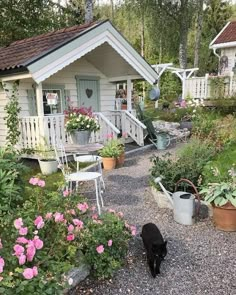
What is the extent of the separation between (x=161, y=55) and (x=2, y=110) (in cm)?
2131

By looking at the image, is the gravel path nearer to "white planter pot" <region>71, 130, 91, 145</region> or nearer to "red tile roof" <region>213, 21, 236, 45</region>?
"white planter pot" <region>71, 130, 91, 145</region>

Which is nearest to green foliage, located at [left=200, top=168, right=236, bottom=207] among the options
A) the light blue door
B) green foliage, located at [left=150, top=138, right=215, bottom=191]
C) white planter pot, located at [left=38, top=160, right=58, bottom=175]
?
green foliage, located at [left=150, top=138, right=215, bottom=191]

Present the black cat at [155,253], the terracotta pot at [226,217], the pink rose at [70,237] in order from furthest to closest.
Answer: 1. the terracotta pot at [226,217]
2. the black cat at [155,253]
3. the pink rose at [70,237]

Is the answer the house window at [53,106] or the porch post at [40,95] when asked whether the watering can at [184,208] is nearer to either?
the porch post at [40,95]

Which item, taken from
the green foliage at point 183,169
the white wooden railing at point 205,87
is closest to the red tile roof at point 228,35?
the white wooden railing at point 205,87

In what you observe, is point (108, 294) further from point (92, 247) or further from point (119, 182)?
point (119, 182)

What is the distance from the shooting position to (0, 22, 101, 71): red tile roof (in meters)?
6.58

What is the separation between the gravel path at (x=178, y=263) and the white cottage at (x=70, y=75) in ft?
11.4

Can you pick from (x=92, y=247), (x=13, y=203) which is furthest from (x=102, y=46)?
(x=92, y=247)

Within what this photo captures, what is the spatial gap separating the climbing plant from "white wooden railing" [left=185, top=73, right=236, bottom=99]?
375 inches

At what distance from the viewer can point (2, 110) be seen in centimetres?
781

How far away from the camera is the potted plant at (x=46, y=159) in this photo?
6305 millimetres

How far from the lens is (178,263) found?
3.05m

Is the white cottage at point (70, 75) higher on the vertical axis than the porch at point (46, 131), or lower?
higher
